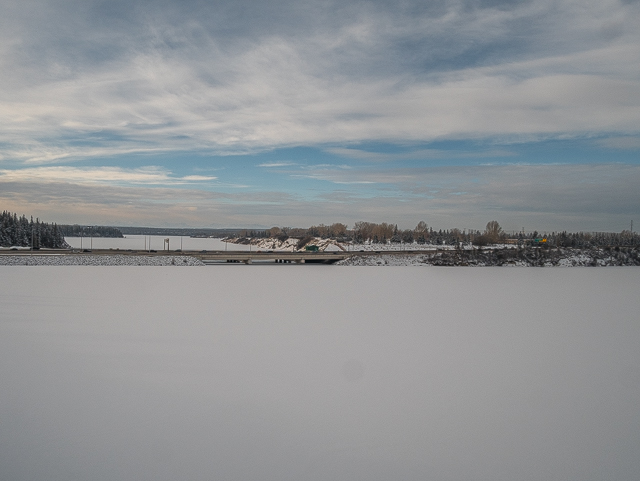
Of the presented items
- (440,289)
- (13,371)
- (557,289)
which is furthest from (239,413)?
(557,289)

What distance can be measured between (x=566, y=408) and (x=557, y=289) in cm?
2820

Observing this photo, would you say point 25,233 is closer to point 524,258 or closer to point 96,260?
point 96,260

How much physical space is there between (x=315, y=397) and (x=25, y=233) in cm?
8854

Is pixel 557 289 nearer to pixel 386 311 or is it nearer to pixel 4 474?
pixel 386 311

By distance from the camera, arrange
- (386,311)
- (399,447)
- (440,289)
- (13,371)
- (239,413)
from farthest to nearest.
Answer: (440,289), (386,311), (13,371), (239,413), (399,447)

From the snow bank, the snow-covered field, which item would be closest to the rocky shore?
the snow bank

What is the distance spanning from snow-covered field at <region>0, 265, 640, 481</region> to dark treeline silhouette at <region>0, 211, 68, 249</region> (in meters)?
69.9

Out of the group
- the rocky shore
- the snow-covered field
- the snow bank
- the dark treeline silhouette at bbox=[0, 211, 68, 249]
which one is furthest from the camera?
the dark treeline silhouette at bbox=[0, 211, 68, 249]

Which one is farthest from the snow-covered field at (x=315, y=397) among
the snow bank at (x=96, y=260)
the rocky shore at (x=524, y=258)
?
the rocky shore at (x=524, y=258)

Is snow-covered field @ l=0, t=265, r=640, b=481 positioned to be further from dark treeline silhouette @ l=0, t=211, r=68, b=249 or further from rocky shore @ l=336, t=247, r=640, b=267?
dark treeline silhouette @ l=0, t=211, r=68, b=249

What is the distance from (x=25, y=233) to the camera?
265 ft

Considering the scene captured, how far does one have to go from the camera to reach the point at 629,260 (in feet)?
252

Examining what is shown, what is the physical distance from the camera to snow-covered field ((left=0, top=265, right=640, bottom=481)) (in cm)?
671

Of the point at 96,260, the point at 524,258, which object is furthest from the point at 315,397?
the point at 524,258
